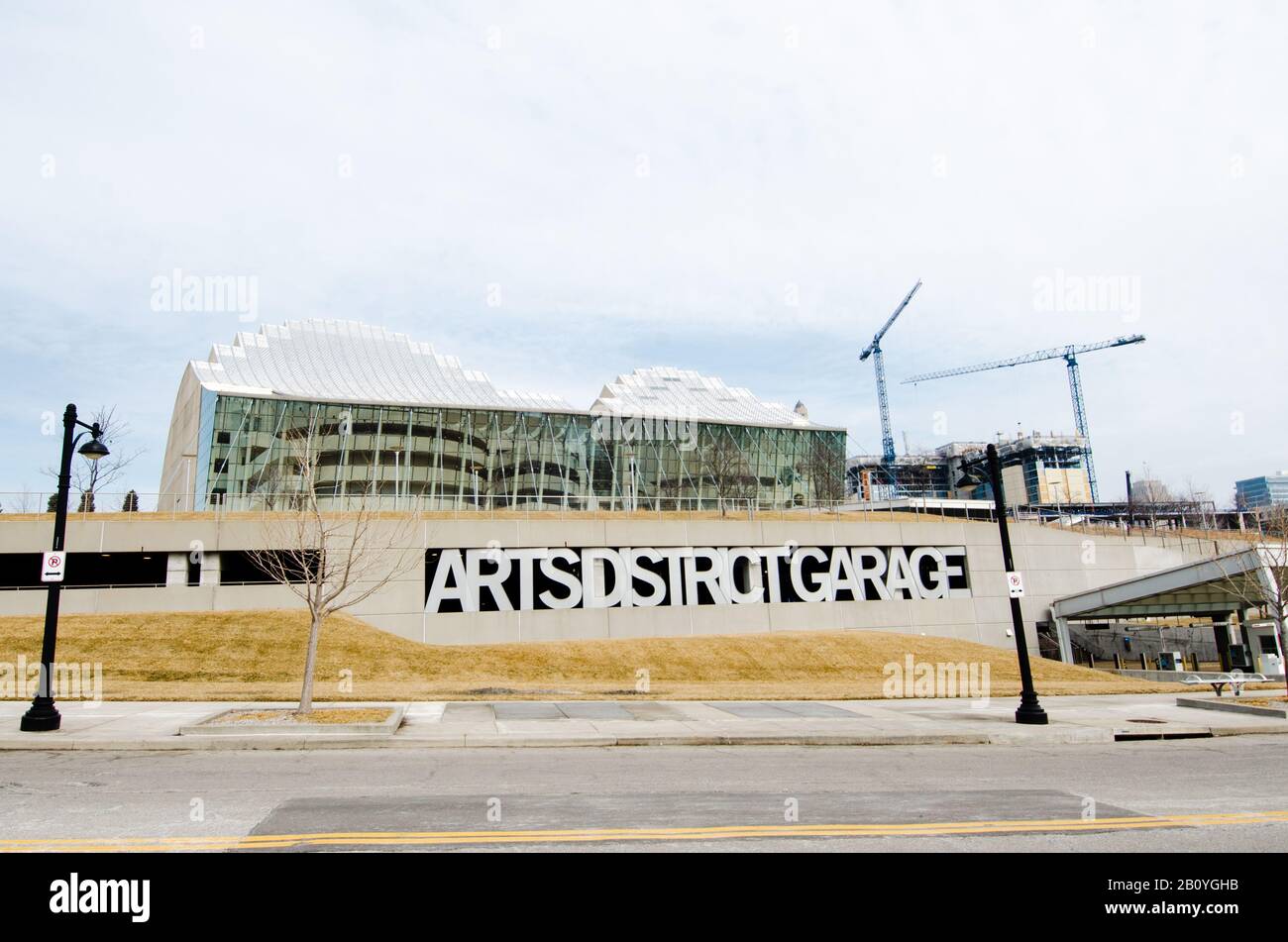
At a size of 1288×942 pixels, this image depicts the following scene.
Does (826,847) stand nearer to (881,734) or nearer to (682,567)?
(881,734)

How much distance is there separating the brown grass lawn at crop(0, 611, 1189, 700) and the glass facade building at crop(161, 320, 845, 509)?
31571mm

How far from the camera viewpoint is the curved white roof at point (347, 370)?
249 ft

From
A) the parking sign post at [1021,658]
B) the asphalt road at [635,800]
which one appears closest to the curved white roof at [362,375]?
the parking sign post at [1021,658]

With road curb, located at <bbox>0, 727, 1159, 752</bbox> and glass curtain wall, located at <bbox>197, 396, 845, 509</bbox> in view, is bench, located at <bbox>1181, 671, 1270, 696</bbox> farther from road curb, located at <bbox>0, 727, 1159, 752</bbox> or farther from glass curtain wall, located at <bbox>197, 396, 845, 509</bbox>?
glass curtain wall, located at <bbox>197, 396, 845, 509</bbox>

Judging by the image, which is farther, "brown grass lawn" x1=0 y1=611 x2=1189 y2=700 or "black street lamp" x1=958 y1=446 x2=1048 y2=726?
"brown grass lawn" x1=0 y1=611 x2=1189 y2=700

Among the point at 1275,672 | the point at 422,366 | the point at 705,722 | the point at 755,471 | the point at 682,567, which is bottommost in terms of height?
the point at 1275,672

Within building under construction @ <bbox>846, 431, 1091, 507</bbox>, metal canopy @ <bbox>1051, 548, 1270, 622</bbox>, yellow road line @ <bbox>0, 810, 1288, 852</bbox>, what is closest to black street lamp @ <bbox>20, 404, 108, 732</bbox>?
yellow road line @ <bbox>0, 810, 1288, 852</bbox>

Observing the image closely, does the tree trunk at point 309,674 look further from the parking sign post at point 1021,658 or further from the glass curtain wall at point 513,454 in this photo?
the glass curtain wall at point 513,454

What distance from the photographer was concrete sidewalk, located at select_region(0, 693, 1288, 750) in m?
13.8

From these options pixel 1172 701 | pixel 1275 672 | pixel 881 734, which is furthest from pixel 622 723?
pixel 1275 672

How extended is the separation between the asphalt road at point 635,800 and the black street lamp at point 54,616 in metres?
2.04

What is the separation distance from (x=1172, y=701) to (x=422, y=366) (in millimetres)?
75735

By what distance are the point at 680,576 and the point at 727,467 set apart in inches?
1687
